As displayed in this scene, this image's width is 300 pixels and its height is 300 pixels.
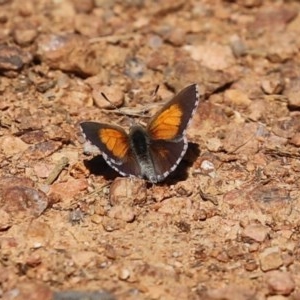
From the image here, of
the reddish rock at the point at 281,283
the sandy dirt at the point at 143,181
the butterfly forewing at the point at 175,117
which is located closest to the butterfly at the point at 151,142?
the butterfly forewing at the point at 175,117

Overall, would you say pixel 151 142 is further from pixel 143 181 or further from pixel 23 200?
pixel 23 200

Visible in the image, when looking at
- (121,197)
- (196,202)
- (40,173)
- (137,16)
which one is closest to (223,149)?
(196,202)

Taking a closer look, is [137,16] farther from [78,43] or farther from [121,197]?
[121,197]

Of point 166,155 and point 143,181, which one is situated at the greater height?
point 166,155

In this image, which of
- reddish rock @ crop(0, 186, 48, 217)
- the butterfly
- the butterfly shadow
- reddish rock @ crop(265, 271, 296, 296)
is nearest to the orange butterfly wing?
the butterfly

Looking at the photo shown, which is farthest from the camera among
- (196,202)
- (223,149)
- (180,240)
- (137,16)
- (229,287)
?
(137,16)

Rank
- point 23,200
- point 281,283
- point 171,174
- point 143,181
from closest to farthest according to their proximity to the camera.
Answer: point 281,283 < point 23,200 < point 143,181 < point 171,174

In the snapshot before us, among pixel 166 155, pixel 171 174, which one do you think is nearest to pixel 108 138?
pixel 166 155
